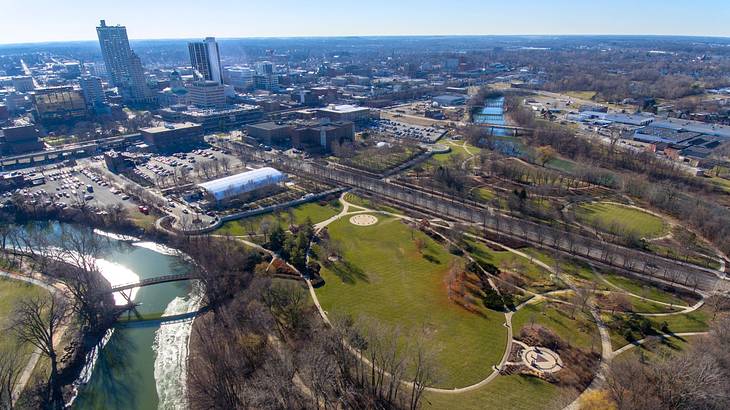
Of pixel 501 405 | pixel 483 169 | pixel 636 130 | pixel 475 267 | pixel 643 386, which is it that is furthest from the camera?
pixel 636 130

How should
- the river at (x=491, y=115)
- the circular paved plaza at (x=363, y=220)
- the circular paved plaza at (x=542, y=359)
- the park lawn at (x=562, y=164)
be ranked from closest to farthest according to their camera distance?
1. the circular paved plaza at (x=542, y=359)
2. the circular paved plaza at (x=363, y=220)
3. the park lawn at (x=562, y=164)
4. the river at (x=491, y=115)

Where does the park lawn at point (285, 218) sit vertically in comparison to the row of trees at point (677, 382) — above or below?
below

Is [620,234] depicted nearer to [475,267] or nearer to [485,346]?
[475,267]

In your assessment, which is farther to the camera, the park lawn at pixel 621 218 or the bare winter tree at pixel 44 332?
the park lawn at pixel 621 218

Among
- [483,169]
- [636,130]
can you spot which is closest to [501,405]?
[483,169]

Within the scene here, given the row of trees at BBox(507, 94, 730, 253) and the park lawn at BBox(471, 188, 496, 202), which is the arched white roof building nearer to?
the park lawn at BBox(471, 188, 496, 202)

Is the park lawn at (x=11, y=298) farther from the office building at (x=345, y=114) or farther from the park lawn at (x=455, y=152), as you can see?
the office building at (x=345, y=114)

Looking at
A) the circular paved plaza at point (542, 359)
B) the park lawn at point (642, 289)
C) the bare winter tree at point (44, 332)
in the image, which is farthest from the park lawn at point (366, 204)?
the bare winter tree at point (44, 332)
